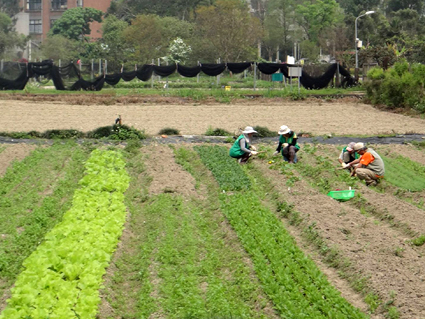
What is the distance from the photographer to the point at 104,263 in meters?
10.4

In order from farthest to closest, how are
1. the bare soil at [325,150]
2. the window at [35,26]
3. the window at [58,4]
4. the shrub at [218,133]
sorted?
1. the window at [35,26]
2. the window at [58,4]
3. the shrub at [218,133]
4. the bare soil at [325,150]

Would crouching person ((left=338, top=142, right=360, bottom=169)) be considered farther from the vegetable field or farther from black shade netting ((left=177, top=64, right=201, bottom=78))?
black shade netting ((left=177, top=64, right=201, bottom=78))

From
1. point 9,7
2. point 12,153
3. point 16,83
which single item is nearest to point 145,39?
point 16,83

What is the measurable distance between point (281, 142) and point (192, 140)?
3912 millimetres

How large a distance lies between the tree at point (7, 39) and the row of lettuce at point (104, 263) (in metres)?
59.4

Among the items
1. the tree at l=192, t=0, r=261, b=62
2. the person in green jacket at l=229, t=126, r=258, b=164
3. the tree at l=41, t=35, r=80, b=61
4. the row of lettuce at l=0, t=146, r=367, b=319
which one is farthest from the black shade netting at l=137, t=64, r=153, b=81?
the tree at l=41, t=35, r=80, b=61

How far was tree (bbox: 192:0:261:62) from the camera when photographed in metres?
57.0

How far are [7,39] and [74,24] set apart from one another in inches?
338

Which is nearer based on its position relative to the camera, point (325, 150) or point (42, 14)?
point (325, 150)

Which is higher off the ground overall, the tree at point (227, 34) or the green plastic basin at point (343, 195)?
the tree at point (227, 34)

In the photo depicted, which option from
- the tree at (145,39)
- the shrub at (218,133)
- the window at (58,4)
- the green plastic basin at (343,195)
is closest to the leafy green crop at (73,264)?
the green plastic basin at (343,195)

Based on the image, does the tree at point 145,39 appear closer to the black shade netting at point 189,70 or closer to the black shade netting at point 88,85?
the black shade netting at point 88,85

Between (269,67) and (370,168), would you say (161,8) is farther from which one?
(370,168)

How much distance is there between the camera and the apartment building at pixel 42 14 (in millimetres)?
89562
